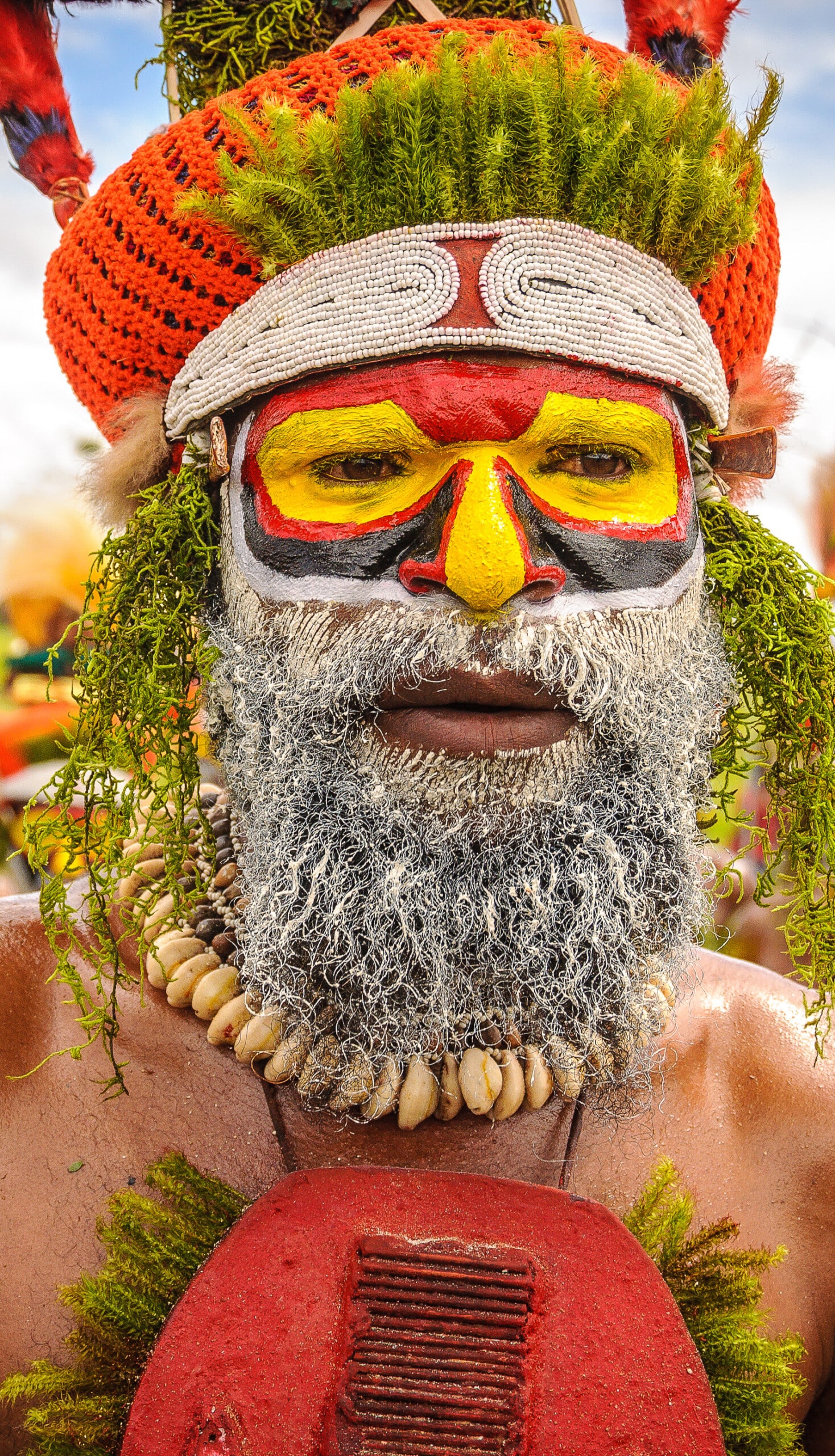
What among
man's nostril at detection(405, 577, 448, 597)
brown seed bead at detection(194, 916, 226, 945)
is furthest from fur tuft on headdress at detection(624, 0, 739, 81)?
brown seed bead at detection(194, 916, 226, 945)

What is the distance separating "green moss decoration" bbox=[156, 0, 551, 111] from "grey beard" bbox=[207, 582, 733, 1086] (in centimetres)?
122

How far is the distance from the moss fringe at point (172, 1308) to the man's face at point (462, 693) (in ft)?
1.17

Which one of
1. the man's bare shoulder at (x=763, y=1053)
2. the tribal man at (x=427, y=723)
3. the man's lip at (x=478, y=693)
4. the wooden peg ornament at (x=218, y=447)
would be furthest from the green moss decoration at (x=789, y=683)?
the wooden peg ornament at (x=218, y=447)

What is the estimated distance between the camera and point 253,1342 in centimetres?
150

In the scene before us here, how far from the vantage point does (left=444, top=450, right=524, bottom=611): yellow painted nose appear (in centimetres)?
175

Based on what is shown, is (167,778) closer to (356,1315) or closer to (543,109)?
(356,1315)

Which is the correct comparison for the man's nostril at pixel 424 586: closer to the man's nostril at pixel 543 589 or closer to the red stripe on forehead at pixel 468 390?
the man's nostril at pixel 543 589

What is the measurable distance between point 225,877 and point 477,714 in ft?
2.37

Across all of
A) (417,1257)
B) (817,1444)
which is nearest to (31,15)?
(417,1257)

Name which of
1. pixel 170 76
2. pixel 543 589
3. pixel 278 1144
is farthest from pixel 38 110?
pixel 278 1144

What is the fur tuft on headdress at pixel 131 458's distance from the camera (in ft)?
7.14

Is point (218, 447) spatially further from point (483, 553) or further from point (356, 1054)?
point (356, 1054)

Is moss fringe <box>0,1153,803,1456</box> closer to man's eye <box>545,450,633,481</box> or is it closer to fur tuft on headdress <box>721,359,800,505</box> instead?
man's eye <box>545,450,633,481</box>

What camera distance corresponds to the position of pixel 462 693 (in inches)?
70.8
